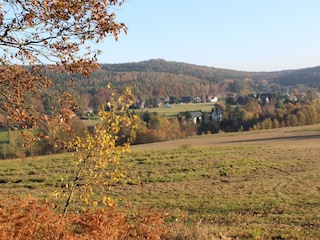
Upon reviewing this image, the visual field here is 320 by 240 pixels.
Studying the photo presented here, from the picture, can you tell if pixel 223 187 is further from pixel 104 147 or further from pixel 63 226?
pixel 63 226

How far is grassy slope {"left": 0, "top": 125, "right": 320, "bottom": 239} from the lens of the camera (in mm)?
11000

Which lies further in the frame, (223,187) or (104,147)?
(223,187)

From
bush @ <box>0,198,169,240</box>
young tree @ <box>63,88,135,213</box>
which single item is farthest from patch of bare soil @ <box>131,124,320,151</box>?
young tree @ <box>63,88,135,213</box>

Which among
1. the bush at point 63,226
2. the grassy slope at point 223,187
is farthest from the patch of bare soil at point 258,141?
the bush at point 63,226

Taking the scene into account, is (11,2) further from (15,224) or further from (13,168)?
(13,168)

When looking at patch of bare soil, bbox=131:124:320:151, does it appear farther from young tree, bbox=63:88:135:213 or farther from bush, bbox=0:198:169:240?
young tree, bbox=63:88:135:213

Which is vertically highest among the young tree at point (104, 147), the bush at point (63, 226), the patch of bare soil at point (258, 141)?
the young tree at point (104, 147)

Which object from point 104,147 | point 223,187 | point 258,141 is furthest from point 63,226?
point 258,141

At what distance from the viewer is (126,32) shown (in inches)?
225

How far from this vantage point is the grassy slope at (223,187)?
1100 centimetres

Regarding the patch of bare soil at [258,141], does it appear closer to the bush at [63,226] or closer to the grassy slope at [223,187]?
the grassy slope at [223,187]

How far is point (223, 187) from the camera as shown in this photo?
1764 centimetres

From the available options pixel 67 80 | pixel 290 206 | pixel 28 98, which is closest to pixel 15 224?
pixel 28 98

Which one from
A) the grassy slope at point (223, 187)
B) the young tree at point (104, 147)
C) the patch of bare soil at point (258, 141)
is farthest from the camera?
the patch of bare soil at point (258, 141)
